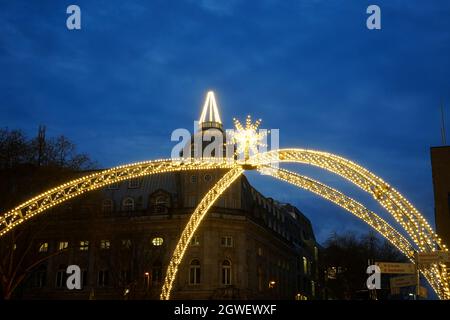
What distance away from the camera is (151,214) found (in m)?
76.8

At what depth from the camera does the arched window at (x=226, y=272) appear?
242 ft

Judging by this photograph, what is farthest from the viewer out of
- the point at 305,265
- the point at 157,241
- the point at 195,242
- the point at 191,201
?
the point at 305,265

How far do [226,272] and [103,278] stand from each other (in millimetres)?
15139

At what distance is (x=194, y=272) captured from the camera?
240 feet

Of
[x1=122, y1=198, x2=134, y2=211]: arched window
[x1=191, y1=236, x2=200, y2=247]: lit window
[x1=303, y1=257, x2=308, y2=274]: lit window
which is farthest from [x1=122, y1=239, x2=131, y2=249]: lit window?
[x1=303, y1=257, x2=308, y2=274]: lit window

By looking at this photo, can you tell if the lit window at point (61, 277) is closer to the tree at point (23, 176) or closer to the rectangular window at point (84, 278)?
the rectangular window at point (84, 278)

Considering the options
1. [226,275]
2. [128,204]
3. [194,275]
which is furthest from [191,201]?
[226,275]

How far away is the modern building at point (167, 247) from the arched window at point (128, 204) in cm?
13

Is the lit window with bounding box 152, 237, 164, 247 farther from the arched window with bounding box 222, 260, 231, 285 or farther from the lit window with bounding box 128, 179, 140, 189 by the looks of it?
the lit window with bounding box 128, 179, 140, 189

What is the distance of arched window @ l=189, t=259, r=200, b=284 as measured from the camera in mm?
72625

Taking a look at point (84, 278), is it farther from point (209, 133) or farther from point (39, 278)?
point (209, 133)

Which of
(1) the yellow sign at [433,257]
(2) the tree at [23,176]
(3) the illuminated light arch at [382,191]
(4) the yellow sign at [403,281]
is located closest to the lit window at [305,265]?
(2) the tree at [23,176]

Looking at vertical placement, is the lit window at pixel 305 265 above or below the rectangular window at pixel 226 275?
above
